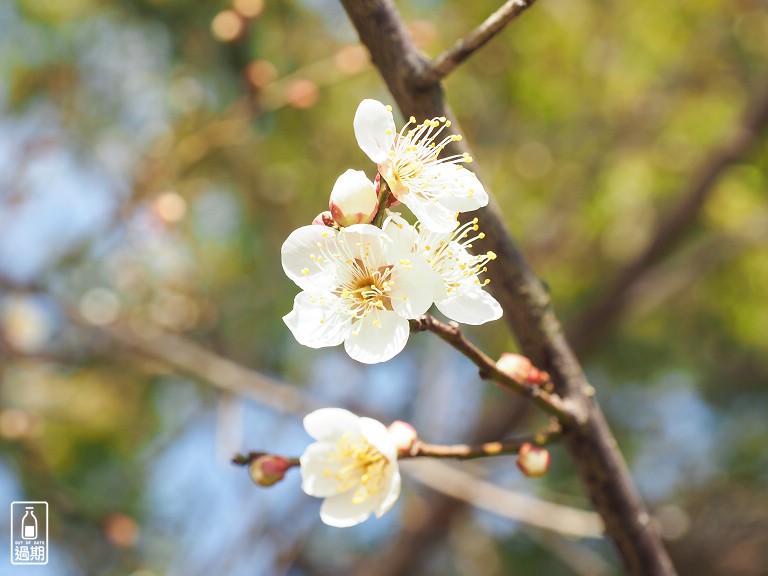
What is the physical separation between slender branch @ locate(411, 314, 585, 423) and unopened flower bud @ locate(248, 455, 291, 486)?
28 cm

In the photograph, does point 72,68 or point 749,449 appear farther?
point 749,449

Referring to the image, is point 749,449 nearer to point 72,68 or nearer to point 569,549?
point 569,549

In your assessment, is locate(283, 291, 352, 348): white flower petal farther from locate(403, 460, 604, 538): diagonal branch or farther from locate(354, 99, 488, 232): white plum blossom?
locate(403, 460, 604, 538): diagonal branch

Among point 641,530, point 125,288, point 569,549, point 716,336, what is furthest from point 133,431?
point 716,336

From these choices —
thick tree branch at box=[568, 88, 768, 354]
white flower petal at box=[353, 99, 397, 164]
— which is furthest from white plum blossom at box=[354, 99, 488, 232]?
thick tree branch at box=[568, 88, 768, 354]

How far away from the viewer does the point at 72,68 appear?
295cm

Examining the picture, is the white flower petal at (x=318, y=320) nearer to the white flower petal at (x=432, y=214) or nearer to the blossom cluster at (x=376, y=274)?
the blossom cluster at (x=376, y=274)

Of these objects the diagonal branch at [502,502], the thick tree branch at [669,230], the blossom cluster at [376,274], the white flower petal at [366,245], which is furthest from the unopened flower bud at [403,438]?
the thick tree branch at [669,230]

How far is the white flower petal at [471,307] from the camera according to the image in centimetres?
92

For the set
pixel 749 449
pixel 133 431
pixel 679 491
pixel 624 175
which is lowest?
pixel 679 491

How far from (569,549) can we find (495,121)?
1.88 meters

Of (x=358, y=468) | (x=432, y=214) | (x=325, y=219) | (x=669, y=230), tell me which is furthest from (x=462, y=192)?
(x=669, y=230)

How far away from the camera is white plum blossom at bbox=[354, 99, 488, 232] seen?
893 millimetres

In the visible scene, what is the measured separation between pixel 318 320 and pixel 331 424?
179 mm
